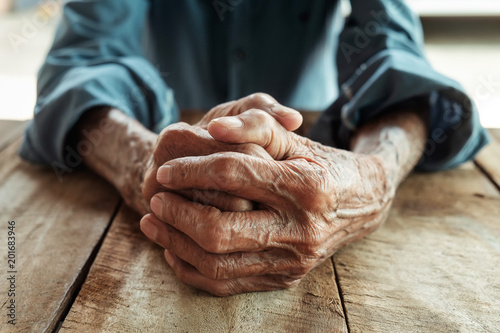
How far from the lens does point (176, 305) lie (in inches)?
18.6

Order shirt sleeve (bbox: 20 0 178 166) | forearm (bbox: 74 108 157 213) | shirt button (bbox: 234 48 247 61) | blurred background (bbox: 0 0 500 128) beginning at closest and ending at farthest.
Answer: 1. forearm (bbox: 74 108 157 213)
2. shirt sleeve (bbox: 20 0 178 166)
3. shirt button (bbox: 234 48 247 61)
4. blurred background (bbox: 0 0 500 128)

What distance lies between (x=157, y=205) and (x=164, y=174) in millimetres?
41

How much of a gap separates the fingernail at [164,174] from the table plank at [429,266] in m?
0.25

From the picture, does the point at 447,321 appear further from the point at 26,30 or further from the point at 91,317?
the point at 26,30

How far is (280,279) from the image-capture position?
50cm

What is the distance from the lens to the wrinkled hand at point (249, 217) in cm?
47

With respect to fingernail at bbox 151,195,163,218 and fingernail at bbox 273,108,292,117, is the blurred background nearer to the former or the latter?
fingernail at bbox 273,108,292,117

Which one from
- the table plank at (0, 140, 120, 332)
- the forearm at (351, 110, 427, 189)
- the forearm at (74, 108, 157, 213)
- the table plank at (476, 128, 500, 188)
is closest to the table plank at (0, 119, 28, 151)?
the table plank at (0, 140, 120, 332)

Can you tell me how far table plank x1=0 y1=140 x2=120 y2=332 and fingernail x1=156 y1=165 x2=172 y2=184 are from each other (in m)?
0.15

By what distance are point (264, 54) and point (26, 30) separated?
3.58m

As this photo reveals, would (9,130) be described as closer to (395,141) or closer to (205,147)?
(205,147)

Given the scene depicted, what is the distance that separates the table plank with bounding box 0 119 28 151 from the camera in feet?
2.91

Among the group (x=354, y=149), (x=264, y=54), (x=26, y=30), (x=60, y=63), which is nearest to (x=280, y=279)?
(x=354, y=149)

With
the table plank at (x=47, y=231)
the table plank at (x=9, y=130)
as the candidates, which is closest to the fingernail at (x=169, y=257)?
the table plank at (x=47, y=231)
